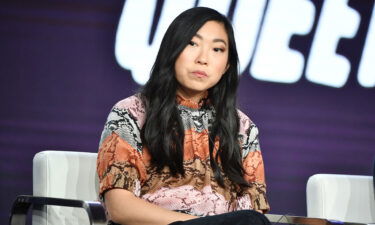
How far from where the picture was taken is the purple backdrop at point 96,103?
3926mm

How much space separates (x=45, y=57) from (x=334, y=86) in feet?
5.11

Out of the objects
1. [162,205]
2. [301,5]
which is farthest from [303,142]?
[162,205]

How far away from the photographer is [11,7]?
394cm

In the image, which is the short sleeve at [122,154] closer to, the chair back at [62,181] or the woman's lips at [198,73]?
the woman's lips at [198,73]

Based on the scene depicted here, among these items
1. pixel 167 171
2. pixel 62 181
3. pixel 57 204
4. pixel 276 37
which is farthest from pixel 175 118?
pixel 276 37

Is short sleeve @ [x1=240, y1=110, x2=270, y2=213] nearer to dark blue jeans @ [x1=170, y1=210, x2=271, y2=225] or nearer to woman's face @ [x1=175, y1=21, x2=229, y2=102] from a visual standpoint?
woman's face @ [x1=175, y1=21, x2=229, y2=102]

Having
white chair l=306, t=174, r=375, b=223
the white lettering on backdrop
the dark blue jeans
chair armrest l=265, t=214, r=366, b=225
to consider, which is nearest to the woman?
chair armrest l=265, t=214, r=366, b=225

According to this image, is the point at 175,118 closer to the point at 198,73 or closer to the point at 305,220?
the point at 198,73

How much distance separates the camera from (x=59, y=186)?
291cm

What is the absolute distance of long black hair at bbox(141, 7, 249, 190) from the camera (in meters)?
2.40

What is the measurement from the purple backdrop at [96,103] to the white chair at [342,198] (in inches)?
41.7

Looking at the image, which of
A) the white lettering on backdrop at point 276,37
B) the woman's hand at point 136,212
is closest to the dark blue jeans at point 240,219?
the woman's hand at point 136,212

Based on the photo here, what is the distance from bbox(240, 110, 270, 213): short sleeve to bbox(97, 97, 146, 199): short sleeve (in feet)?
1.29

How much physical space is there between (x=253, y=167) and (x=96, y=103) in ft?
5.16
